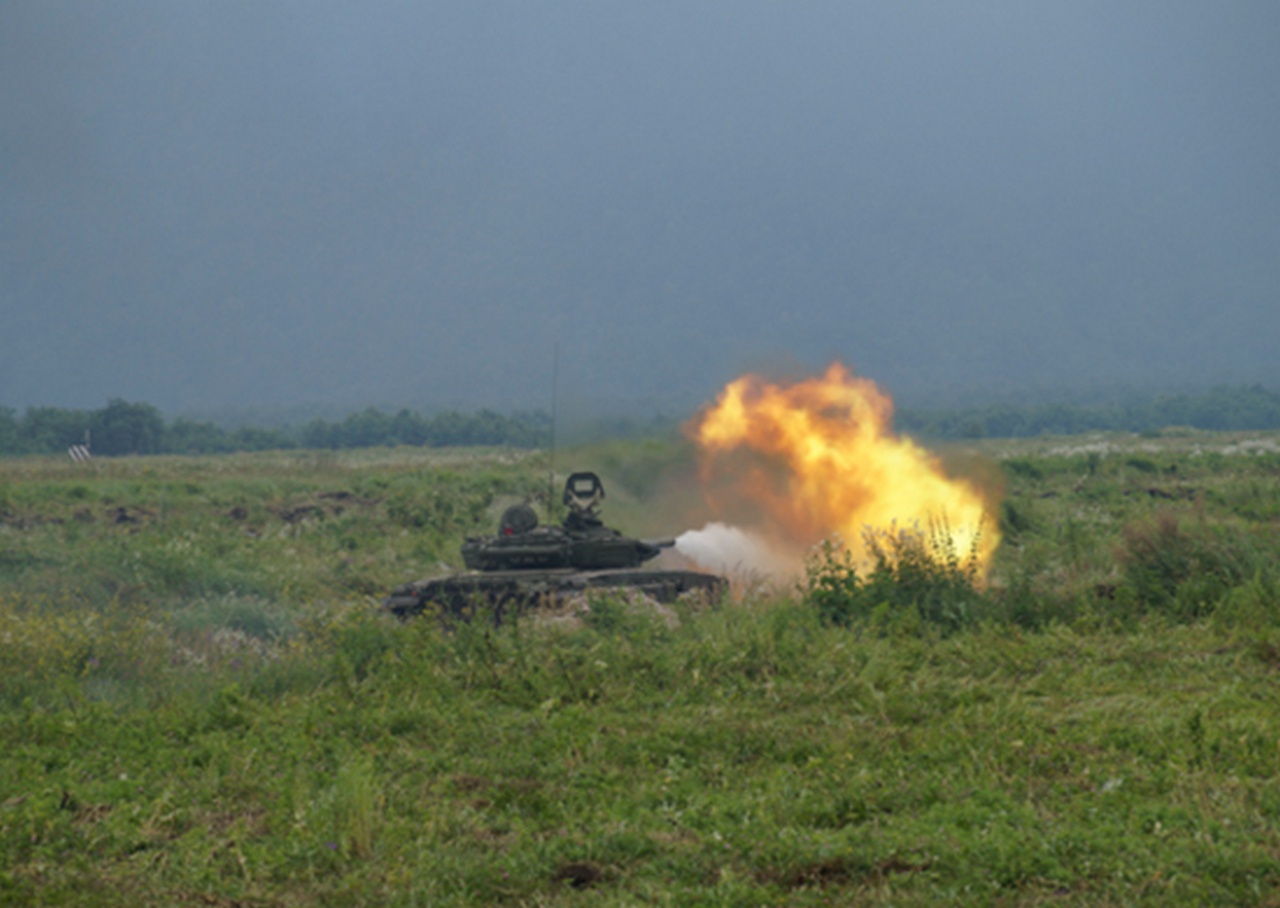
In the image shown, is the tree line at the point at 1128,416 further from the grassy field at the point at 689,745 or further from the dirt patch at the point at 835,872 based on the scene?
the dirt patch at the point at 835,872

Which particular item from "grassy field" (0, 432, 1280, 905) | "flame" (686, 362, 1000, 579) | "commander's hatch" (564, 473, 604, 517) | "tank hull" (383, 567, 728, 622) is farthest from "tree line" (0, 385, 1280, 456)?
"grassy field" (0, 432, 1280, 905)

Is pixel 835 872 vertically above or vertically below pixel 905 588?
below

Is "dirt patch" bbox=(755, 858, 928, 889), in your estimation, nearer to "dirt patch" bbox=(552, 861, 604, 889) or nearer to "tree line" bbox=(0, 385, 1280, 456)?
"dirt patch" bbox=(552, 861, 604, 889)

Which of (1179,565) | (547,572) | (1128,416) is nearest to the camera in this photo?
(1179,565)

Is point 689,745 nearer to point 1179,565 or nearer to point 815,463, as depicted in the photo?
point 1179,565

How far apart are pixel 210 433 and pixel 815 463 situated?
99480 millimetres

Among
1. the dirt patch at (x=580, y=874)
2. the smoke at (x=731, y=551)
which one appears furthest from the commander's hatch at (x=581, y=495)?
the dirt patch at (x=580, y=874)

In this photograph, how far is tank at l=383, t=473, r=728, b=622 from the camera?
1587 cm

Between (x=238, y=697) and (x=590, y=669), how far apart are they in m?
3.08

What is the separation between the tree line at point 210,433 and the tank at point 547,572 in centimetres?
6870

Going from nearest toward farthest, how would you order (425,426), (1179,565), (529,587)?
(1179,565)
(529,587)
(425,426)

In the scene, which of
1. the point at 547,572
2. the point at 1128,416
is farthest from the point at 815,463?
the point at 1128,416

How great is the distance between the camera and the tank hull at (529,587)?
15.8 metres

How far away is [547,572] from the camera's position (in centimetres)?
1655
